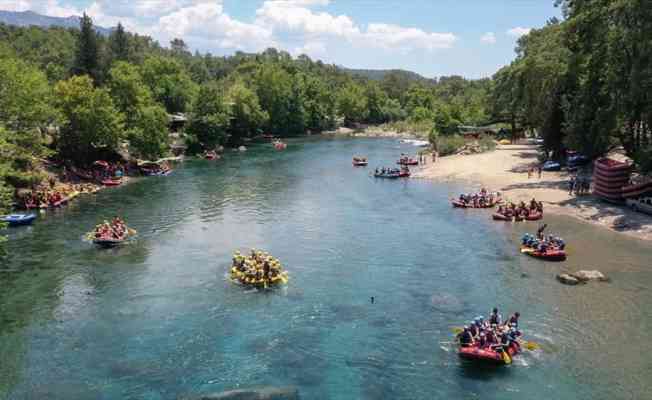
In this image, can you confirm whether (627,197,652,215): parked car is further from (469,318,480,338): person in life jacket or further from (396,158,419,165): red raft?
(396,158,419,165): red raft

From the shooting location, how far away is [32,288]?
3775 centimetres

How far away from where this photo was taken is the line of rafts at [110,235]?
4644cm

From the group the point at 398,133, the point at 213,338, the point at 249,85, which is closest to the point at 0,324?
the point at 213,338

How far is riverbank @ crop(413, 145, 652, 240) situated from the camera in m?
51.0

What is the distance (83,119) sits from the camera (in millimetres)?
72625

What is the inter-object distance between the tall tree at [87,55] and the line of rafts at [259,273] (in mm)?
79445

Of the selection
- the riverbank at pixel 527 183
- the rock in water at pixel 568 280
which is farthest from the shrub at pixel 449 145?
the rock in water at pixel 568 280

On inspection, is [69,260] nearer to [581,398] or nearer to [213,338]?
[213,338]

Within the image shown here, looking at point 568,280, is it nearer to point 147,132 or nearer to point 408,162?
point 408,162

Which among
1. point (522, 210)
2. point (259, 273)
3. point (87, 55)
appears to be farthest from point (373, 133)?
point (259, 273)

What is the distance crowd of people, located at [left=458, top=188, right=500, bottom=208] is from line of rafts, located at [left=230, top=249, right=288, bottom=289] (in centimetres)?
2781

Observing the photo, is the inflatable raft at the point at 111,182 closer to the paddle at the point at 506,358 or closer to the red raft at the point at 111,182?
the red raft at the point at 111,182

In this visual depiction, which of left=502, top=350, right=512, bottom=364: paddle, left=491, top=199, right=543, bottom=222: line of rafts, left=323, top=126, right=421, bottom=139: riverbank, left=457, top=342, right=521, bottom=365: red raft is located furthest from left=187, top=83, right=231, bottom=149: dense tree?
left=502, top=350, right=512, bottom=364: paddle

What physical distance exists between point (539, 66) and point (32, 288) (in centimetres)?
5683
